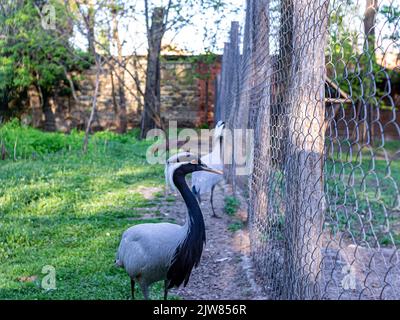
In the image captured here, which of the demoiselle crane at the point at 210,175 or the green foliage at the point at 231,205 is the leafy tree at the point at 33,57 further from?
the green foliage at the point at 231,205

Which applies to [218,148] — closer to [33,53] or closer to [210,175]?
[210,175]

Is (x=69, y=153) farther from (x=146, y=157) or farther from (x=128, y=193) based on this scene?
(x=128, y=193)

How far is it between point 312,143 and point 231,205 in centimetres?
420

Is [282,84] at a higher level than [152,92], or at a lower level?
lower

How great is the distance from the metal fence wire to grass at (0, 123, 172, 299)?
126 centimetres

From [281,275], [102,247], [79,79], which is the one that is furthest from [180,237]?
[79,79]

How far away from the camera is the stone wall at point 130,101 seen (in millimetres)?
17375

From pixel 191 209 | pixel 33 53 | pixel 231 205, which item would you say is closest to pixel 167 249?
pixel 191 209

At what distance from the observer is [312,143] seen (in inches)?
105

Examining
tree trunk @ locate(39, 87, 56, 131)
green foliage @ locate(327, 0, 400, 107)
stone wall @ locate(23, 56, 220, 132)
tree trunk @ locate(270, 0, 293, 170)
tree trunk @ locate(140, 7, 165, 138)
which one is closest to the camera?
green foliage @ locate(327, 0, 400, 107)

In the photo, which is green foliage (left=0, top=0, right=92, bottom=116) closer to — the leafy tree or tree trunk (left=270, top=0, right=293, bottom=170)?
the leafy tree

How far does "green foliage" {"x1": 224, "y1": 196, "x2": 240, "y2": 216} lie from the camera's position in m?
6.58

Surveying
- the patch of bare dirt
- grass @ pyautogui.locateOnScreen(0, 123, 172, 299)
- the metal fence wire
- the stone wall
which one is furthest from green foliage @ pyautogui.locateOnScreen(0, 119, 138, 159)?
the metal fence wire

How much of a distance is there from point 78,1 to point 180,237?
7243 mm
